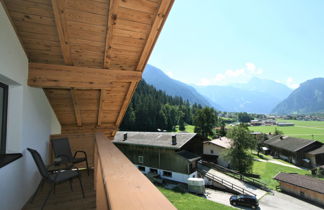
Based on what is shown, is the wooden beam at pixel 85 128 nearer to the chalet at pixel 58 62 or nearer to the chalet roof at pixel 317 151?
the chalet at pixel 58 62

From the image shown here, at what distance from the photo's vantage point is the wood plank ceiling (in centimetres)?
244

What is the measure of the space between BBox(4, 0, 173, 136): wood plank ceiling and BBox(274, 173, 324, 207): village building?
18.8 m

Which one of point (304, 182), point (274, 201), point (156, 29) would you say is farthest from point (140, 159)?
point (156, 29)

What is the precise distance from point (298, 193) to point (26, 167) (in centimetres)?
2083

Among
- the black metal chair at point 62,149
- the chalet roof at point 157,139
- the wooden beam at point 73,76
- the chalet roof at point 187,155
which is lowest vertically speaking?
the chalet roof at point 187,155

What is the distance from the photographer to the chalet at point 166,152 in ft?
55.1

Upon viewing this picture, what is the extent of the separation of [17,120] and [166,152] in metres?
15.6

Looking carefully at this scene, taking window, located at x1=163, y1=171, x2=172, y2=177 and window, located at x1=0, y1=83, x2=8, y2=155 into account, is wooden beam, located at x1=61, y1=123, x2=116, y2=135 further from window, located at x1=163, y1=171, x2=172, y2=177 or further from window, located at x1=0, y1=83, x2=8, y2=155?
window, located at x1=163, y1=171, x2=172, y2=177

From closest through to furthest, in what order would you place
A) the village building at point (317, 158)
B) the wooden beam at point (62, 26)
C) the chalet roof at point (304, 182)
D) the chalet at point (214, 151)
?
1. the wooden beam at point (62, 26)
2. the chalet roof at point (304, 182)
3. the chalet at point (214, 151)
4. the village building at point (317, 158)

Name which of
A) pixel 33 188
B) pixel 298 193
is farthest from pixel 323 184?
pixel 33 188

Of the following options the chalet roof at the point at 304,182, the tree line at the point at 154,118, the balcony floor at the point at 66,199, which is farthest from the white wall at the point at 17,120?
the tree line at the point at 154,118

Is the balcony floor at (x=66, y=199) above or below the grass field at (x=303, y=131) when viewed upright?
above

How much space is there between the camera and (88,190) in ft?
12.1

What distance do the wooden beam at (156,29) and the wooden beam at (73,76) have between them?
514 mm
